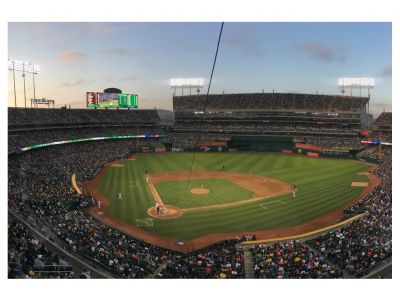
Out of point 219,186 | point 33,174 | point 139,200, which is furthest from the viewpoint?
point 219,186

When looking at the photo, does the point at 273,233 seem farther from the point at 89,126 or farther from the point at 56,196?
the point at 89,126

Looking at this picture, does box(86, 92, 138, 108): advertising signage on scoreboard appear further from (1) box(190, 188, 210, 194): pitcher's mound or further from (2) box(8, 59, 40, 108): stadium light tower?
(1) box(190, 188, 210, 194): pitcher's mound

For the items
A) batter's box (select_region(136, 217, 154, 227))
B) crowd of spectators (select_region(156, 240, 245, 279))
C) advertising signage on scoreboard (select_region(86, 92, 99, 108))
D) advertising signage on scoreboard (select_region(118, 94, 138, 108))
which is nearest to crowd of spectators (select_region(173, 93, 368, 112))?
advertising signage on scoreboard (select_region(118, 94, 138, 108))

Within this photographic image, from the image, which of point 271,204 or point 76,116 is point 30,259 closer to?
point 271,204

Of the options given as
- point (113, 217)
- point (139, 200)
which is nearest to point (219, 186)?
point (139, 200)

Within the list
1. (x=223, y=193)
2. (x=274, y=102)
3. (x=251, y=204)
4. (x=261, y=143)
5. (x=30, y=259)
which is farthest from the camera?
(x=274, y=102)

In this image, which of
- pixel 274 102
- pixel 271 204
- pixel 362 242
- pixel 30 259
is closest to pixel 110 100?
pixel 274 102

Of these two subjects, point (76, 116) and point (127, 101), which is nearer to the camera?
point (76, 116)
